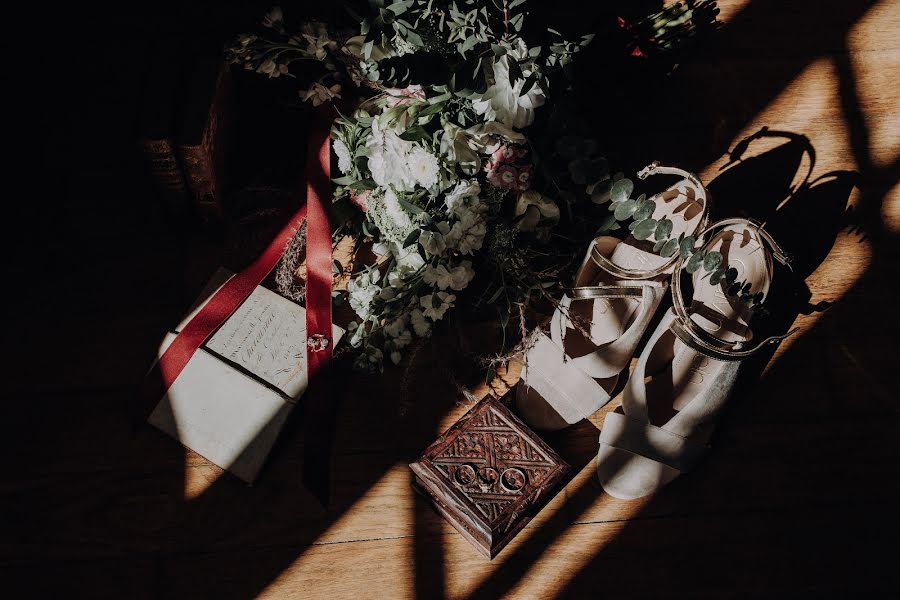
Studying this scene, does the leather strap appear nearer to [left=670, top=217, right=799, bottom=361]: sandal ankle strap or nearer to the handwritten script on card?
[left=670, top=217, right=799, bottom=361]: sandal ankle strap

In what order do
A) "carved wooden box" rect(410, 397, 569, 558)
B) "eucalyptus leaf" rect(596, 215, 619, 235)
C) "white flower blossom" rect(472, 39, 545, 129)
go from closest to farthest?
"white flower blossom" rect(472, 39, 545, 129) < "carved wooden box" rect(410, 397, 569, 558) < "eucalyptus leaf" rect(596, 215, 619, 235)

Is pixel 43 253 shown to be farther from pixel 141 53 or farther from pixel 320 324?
pixel 320 324

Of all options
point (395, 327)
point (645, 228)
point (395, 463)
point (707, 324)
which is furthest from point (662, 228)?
point (395, 463)

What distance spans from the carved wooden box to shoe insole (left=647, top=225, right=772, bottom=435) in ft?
0.91

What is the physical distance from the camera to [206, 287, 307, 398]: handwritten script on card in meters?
1.32

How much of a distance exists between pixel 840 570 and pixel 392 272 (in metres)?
0.94

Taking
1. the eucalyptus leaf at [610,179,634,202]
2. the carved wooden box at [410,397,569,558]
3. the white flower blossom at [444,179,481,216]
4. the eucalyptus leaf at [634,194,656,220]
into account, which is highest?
the white flower blossom at [444,179,481,216]

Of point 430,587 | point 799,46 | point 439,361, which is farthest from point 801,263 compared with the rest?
point 430,587

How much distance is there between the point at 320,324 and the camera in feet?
4.34

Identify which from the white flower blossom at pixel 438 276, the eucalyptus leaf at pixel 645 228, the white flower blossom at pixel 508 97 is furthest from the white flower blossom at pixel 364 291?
the eucalyptus leaf at pixel 645 228

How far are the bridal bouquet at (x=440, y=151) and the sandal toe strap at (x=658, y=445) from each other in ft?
0.94

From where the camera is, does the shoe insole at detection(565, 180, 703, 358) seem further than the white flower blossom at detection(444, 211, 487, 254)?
Yes

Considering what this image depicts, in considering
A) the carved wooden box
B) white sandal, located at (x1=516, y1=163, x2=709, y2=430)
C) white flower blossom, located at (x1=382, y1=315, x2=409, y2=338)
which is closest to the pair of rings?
the carved wooden box

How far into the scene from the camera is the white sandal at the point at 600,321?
4.07ft
